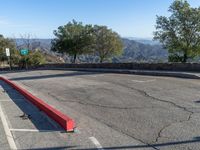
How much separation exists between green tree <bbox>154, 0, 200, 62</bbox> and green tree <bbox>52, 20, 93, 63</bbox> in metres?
22.7

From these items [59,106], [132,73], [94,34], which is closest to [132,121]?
[59,106]

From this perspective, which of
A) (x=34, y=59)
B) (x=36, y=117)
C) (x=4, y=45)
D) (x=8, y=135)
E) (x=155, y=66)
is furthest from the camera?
(x=4, y=45)

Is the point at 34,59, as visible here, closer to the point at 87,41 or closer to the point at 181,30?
the point at 87,41

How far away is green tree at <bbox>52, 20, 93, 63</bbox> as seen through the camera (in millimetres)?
59334

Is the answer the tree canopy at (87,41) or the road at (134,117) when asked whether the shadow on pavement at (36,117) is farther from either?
the tree canopy at (87,41)

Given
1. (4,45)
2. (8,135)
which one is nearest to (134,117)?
(8,135)

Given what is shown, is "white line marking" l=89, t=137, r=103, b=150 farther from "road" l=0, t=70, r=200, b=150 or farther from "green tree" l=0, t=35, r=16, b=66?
"green tree" l=0, t=35, r=16, b=66

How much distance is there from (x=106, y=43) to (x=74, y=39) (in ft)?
19.0

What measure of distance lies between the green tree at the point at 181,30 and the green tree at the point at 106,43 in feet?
64.3

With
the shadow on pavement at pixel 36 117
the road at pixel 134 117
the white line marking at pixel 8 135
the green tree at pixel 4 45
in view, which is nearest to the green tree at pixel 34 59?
the green tree at pixel 4 45

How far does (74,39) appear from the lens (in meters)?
59.3

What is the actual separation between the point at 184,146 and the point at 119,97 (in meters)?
5.89

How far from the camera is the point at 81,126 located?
25.8 feet

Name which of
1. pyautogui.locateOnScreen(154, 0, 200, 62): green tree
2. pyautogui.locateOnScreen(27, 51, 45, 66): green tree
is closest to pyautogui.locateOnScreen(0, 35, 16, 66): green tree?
pyautogui.locateOnScreen(27, 51, 45, 66): green tree
